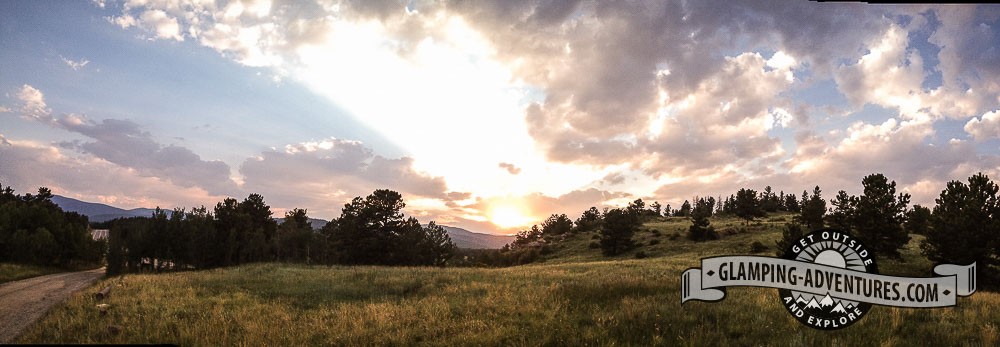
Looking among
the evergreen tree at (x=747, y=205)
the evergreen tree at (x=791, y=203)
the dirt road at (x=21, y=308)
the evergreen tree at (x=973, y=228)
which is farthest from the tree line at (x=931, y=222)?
the evergreen tree at (x=791, y=203)

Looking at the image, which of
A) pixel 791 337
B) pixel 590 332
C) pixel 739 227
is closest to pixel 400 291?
pixel 590 332

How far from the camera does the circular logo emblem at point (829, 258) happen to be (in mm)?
7852

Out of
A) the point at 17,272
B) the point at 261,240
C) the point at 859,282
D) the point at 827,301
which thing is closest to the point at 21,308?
the point at 827,301

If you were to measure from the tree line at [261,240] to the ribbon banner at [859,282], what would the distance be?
2413 inches

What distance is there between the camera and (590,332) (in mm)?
9617

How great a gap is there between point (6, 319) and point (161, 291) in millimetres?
5081

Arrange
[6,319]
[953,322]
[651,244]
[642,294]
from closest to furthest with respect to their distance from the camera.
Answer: [953,322] → [642,294] → [6,319] → [651,244]

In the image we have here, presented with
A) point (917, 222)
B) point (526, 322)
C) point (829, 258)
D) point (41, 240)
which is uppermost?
point (917, 222)

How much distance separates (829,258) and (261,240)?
76.5 metres

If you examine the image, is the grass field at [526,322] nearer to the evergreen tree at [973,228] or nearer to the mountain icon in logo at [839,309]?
the mountain icon in logo at [839,309]

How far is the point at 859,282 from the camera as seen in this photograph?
816cm

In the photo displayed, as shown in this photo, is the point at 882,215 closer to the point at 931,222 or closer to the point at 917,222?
the point at 931,222

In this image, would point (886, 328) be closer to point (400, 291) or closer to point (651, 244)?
point (400, 291)

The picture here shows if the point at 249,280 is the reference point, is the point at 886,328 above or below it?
above
